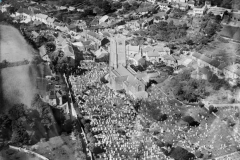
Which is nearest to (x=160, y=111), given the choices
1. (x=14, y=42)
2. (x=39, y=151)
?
(x=39, y=151)

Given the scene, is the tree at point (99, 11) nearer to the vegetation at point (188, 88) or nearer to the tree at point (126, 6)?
the tree at point (126, 6)

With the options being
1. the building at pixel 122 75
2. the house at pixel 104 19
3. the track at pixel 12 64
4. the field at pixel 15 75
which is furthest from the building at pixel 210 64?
the house at pixel 104 19

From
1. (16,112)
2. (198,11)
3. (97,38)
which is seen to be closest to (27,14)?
(97,38)

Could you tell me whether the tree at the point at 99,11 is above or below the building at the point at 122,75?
above

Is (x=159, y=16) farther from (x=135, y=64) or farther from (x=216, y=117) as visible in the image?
(x=216, y=117)

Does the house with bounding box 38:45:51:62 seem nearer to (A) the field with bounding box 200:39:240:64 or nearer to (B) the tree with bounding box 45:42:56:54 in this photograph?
(B) the tree with bounding box 45:42:56:54

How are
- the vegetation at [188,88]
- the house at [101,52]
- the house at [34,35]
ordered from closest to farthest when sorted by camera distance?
1. the vegetation at [188,88]
2. the house at [101,52]
3. the house at [34,35]

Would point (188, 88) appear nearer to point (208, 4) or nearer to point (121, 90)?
point (121, 90)
